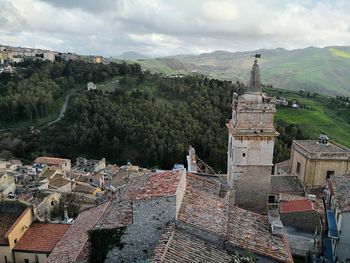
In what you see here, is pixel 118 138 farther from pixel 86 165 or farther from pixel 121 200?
pixel 121 200

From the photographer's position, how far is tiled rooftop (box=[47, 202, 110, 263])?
1503 cm

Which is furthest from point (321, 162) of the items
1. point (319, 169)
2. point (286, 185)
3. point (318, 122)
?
point (318, 122)

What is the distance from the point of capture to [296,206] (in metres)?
22.6

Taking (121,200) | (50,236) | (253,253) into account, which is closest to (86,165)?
(50,236)

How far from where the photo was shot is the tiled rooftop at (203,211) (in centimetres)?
1431

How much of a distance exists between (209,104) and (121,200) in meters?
65.5

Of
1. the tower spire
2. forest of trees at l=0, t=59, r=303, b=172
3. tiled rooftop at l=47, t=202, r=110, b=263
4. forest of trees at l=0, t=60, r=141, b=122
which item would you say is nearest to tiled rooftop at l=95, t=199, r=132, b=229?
tiled rooftop at l=47, t=202, r=110, b=263

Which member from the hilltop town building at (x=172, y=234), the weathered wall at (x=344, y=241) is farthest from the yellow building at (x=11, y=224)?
the weathered wall at (x=344, y=241)

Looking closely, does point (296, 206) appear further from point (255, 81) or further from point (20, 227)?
point (20, 227)

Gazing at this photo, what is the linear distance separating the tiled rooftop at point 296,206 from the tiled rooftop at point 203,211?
673cm

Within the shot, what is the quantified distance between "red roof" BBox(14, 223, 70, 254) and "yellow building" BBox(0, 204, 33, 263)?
347 millimetres

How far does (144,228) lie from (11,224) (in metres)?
12.8

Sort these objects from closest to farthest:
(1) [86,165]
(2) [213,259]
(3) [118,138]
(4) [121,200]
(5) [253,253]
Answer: (2) [213,259], (5) [253,253], (4) [121,200], (1) [86,165], (3) [118,138]

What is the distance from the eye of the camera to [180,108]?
268ft
